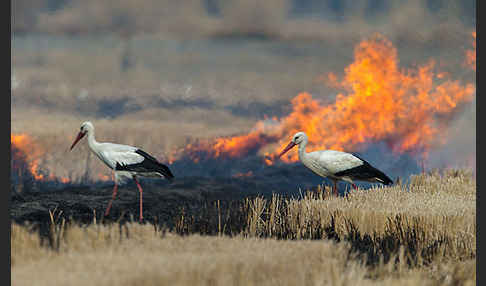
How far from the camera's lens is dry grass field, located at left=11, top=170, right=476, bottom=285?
20.5ft

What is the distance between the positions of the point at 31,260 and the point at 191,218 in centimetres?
389

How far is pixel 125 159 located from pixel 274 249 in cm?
477

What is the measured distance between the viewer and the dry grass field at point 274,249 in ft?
20.5

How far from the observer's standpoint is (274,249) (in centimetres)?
746

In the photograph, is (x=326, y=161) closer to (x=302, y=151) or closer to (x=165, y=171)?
(x=302, y=151)

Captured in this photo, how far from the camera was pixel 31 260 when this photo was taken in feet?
23.7

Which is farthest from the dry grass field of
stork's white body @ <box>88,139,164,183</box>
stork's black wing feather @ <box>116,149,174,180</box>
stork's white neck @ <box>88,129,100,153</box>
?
stork's white neck @ <box>88,129,100,153</box>

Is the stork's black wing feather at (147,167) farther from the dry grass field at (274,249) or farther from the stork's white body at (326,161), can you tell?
the stork's white body at (326,161)

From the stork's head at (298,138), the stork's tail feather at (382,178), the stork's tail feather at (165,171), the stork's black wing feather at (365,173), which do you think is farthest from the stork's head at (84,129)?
the stork's tail feather at (382,178)

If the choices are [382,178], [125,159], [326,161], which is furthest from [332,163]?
[125,159]

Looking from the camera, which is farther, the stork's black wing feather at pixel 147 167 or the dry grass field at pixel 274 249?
the stork's black wing feather at pixel 147 167

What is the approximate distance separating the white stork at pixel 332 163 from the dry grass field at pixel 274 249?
0.89m

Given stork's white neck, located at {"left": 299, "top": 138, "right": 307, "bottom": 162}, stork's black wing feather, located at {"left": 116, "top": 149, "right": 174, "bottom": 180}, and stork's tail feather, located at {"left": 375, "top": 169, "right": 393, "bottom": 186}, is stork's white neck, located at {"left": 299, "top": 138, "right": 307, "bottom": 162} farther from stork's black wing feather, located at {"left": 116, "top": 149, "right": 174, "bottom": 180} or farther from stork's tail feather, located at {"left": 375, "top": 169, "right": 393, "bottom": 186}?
stork's black wing feather, located at {"left": 116, "top": 149, "right": 174, "bottom": 180}

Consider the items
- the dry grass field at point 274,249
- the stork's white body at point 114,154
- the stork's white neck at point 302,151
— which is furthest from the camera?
the stork's white neck at point 302,151
